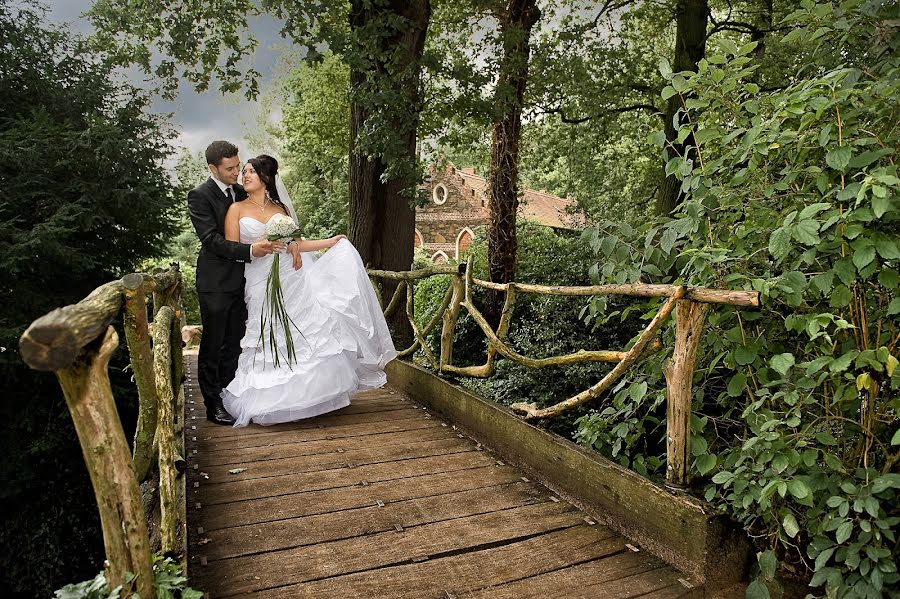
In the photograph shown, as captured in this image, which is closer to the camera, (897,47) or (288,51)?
(897,47)

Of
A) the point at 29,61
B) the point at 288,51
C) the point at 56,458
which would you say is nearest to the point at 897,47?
the point at 56,458

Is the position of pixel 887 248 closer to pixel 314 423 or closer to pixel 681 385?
pixel 681 385

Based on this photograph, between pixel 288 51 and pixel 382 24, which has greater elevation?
pixel 288 51

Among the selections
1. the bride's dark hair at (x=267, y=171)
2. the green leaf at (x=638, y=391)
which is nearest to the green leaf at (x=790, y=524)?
the green leaf at (x=638, y=391)

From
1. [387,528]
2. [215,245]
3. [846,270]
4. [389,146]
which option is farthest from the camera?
[389,146]

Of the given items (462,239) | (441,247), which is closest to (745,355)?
(462,239)

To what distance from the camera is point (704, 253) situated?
2.58 metres

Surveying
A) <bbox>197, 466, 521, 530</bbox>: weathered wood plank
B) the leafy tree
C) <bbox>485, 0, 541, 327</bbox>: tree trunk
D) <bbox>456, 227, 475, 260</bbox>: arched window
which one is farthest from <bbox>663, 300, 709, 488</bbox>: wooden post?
<bbox>456, 227, 475, 260</bbox>: arched window

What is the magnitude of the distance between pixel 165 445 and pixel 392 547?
1.09 metres

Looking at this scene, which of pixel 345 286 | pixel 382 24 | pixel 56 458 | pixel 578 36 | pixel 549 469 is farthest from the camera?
pixel 578 36

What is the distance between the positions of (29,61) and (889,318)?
38.9 feet

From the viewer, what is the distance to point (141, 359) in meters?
2.65

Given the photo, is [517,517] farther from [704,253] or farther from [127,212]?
[127,212]

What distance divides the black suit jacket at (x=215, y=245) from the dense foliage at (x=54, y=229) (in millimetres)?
4311
